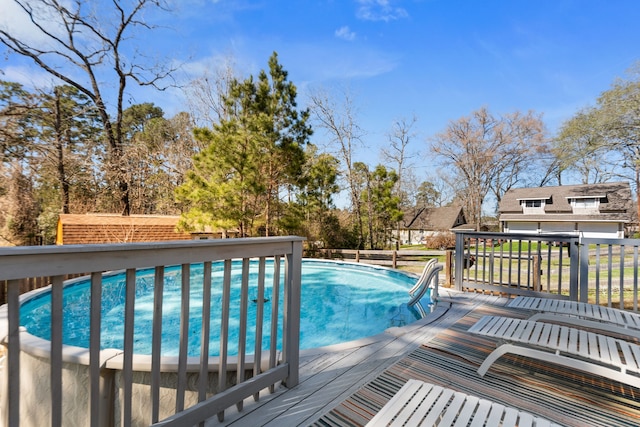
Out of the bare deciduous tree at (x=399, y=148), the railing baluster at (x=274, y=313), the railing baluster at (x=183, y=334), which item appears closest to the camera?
the railing baluster at (x=183, y=334)

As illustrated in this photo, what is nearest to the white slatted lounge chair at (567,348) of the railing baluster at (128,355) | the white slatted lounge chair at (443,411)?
the white slatted lounge chair at (443,411)

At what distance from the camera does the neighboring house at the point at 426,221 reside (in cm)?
2745

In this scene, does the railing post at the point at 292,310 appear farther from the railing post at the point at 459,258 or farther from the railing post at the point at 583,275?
the railing post at the point at 583,275

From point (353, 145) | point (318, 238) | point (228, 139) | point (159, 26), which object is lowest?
point (318, 238)

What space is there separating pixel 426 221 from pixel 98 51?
83.9ft

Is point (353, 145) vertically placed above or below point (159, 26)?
below

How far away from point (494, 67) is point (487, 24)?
5132 millimetres

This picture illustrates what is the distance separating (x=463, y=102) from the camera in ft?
66.5

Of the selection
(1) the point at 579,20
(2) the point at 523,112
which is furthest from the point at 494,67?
(2) the point at 523,112

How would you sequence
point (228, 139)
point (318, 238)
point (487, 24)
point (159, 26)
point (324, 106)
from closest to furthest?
point (228, 139)
point (487, 24)
point (159, 26)
point (318, 238)
point (324, 106)

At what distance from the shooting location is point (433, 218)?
2805 centimetres

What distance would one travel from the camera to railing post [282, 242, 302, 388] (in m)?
2.05

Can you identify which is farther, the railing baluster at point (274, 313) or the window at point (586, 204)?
the window at point (586, 204)

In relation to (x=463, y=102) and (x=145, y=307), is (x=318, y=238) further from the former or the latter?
(x=463, y=102)
